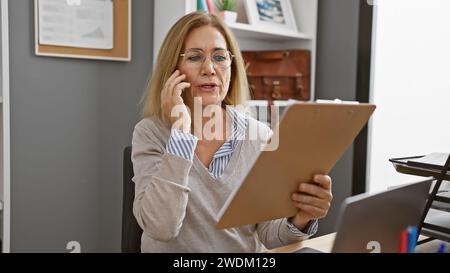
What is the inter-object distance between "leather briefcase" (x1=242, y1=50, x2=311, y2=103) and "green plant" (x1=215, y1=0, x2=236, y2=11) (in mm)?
367

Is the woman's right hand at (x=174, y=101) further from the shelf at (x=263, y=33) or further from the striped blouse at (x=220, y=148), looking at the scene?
the shelf at (x=263, y=33)

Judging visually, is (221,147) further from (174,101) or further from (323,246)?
(323,246)

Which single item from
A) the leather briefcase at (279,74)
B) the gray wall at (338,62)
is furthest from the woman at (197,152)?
the gray wall at (338,62)

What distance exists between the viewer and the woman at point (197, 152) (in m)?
1.08

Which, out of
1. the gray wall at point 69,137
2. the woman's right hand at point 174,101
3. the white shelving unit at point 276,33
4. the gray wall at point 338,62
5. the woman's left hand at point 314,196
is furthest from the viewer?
the gray wall at point 338,62

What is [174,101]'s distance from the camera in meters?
1.24

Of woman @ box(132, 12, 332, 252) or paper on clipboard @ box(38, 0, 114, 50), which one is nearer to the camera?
woman @ box(132, 12, 332, 252)

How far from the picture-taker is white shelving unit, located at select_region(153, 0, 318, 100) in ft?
6.92

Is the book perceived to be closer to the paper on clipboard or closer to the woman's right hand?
the woman's right hand

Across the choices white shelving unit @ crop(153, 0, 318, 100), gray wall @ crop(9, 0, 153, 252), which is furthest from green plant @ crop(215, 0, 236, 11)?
gray wall @ crop(9, 0, 153, 252)

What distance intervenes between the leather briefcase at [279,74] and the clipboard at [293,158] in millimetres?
1546

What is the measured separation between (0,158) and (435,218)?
1.49 metres

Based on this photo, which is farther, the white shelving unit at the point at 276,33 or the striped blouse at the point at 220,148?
the white shelving unit at the point at 276,33
